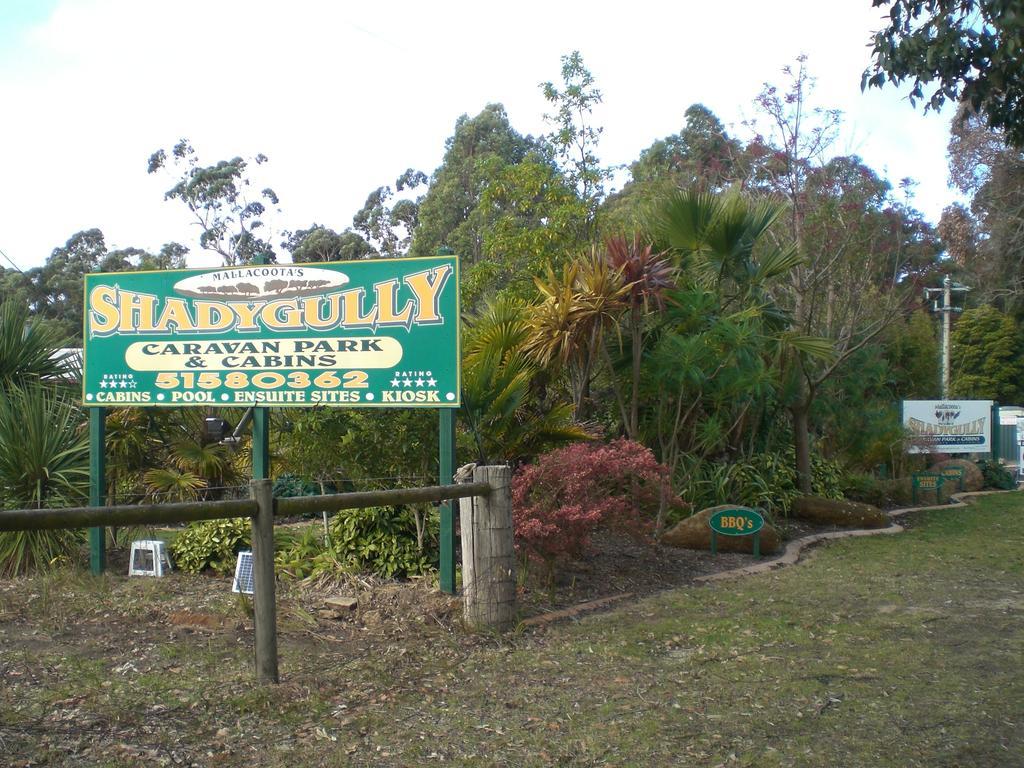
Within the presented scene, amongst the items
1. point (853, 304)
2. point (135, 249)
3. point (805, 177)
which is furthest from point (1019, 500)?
point (135, 249)

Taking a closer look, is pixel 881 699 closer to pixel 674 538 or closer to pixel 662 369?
pixel 674 538

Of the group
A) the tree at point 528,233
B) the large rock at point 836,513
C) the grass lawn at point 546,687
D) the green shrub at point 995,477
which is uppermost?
the tree at point 528,233

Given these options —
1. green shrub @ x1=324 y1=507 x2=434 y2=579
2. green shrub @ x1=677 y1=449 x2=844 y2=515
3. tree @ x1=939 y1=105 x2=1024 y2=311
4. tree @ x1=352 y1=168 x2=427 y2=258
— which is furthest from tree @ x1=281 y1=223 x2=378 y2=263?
green shrub @ x1=324 y1=507 x2=434 y2=579

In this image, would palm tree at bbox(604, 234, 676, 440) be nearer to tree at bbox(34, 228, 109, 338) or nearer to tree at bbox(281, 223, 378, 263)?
tree at bbox(281, 223, 378, 263)

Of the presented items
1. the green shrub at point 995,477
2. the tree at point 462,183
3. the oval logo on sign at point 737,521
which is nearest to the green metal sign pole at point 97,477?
the oval logo on sign at point 737,521

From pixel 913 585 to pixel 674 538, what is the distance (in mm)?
2749

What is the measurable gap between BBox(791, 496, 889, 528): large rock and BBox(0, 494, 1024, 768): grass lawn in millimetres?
5172

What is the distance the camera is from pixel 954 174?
3084 cm

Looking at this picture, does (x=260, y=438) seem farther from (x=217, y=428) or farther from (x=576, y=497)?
(x=576, y=497)

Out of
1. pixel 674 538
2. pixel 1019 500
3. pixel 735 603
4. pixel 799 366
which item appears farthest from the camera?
pixel 1019 500

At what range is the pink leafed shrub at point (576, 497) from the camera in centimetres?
812

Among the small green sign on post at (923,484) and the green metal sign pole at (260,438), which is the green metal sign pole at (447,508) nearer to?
the green metal sign pole at (260,438)

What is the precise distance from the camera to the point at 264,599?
5.70 metres

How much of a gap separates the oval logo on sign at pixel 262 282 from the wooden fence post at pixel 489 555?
8.46 ft
